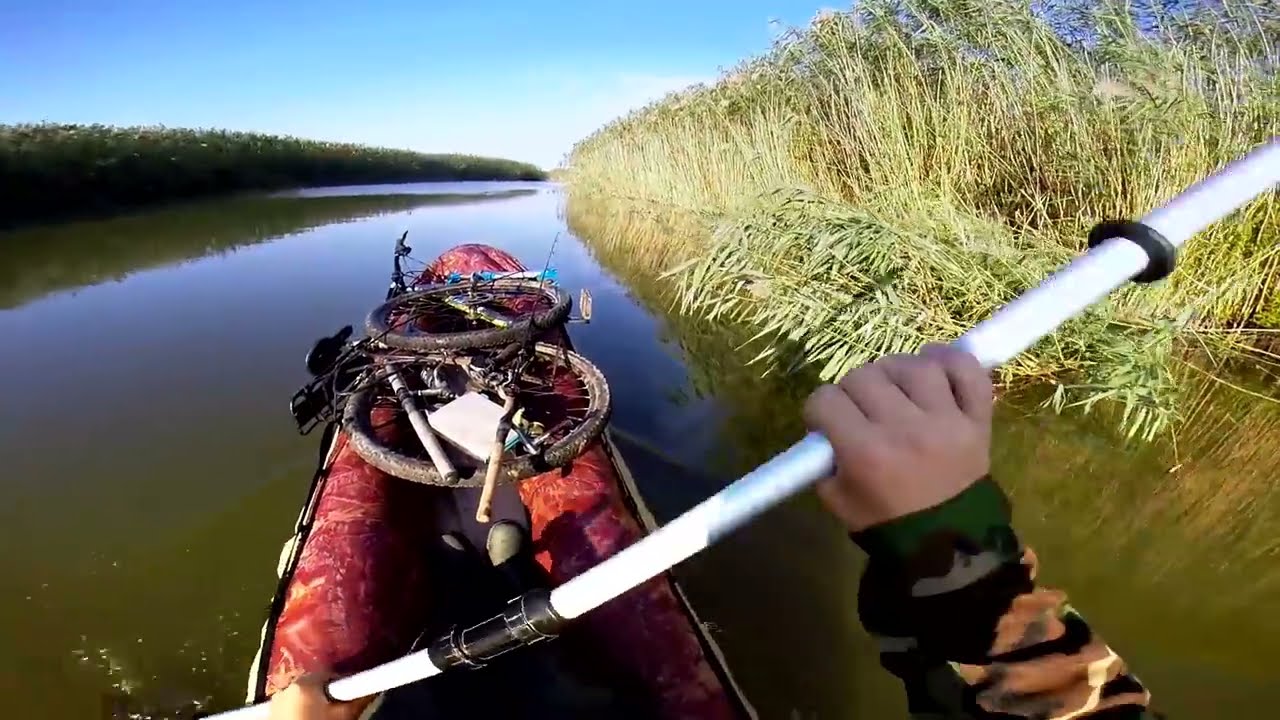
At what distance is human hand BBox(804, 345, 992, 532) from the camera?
2.35 feet

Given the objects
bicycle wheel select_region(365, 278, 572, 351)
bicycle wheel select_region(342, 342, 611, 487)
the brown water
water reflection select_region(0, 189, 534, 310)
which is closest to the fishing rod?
bicycle wheel select_region(342, 342, 611, 487)

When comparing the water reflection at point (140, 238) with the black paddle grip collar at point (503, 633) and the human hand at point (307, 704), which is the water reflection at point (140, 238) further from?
the black paddle grip collar at point (503, 633)

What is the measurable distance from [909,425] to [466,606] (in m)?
2.74

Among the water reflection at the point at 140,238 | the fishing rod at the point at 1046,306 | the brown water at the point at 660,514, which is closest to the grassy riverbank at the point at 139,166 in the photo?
the water reflection at the point at 140,238

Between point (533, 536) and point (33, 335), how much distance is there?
8192 mm

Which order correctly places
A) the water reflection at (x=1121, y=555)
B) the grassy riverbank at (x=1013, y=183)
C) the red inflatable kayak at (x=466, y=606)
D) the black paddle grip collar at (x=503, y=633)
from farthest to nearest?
the grassy riverbank at (x=1013, y=183)
the water reflection at (x=1121, y=555)
the red inflatable kayak at (x=466, y=606)
the black paddle grip collar at (x=503, y=633)

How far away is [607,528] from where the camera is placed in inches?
116

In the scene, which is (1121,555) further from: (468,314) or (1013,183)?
(468,314)

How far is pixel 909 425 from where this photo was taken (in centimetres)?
72

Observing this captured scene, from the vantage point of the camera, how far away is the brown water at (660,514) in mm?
3023

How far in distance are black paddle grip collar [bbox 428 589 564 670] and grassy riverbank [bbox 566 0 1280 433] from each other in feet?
12.8

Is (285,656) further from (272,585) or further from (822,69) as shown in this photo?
(822,69)

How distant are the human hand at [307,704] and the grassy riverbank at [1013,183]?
4.01 metres

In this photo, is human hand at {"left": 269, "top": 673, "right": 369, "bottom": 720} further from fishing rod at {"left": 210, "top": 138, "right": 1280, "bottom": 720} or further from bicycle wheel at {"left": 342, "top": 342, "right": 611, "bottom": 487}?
fishing rod at {"left": 210, "top": 138, "right": 1280, "bottom": 720}
